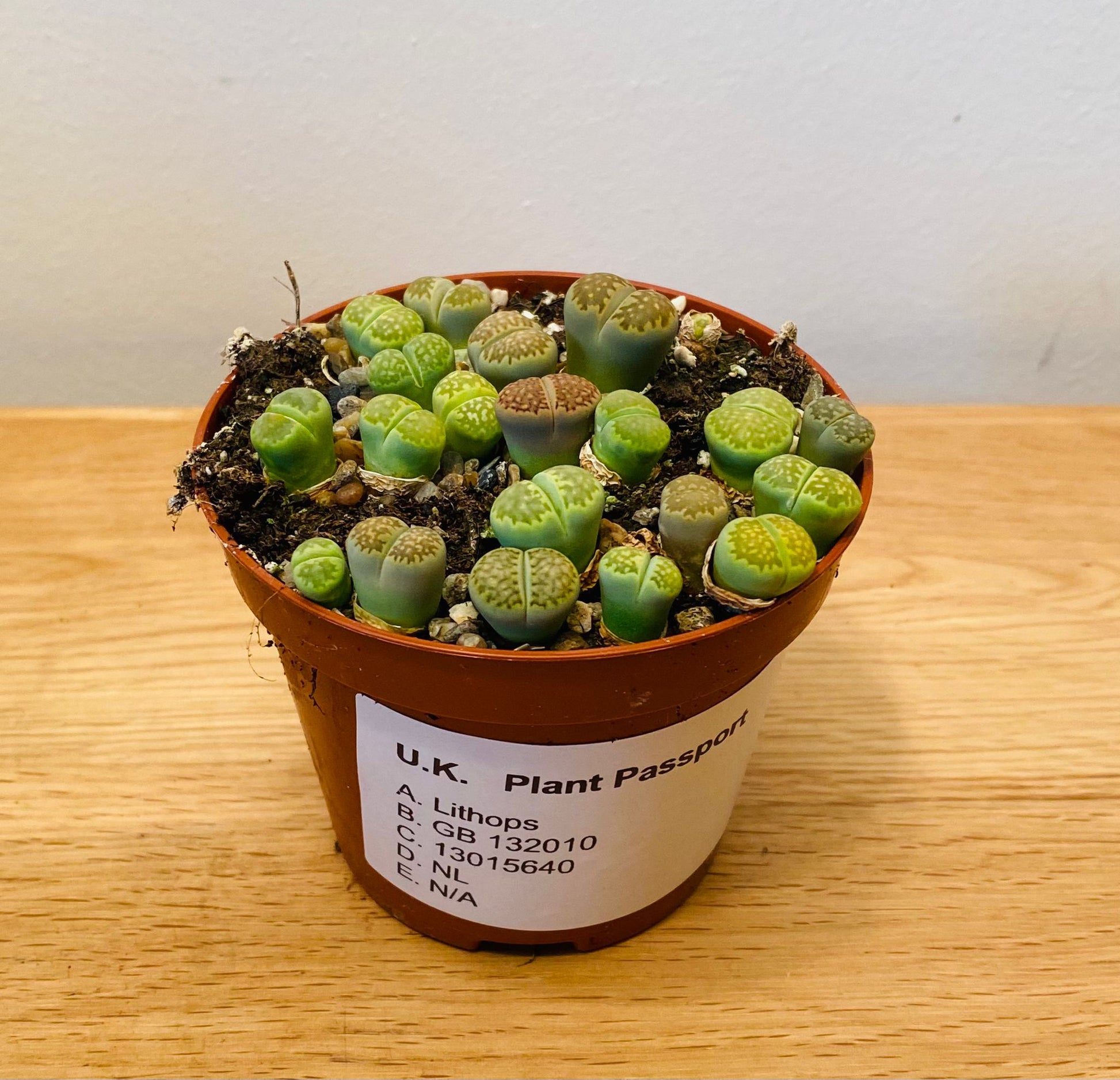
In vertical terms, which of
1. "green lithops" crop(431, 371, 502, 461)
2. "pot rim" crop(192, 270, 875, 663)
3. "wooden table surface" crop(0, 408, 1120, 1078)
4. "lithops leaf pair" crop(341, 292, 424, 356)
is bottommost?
"wooden table surface" crop(0, 408, 1120, 1078)

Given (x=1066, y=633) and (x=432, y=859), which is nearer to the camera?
(x=432, y=859)

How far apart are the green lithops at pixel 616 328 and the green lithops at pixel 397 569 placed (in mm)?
141

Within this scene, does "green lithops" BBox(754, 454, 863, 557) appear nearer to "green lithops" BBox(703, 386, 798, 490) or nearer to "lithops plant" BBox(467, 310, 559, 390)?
"green lithops" BBox(703, 386, 798, 490)

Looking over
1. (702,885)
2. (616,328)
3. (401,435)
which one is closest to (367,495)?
(401,435)

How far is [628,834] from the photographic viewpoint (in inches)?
21.4

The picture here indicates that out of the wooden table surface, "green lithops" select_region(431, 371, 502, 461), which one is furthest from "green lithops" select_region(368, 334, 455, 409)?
the wooden table surface

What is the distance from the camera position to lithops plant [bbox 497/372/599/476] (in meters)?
0.48

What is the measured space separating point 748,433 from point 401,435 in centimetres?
17

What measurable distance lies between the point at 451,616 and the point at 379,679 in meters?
0.04

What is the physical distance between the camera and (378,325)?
55 centimetres

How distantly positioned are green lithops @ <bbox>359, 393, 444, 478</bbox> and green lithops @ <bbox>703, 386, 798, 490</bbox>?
139mm

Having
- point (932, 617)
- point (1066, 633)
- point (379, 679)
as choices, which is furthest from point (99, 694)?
point (1066, 633)

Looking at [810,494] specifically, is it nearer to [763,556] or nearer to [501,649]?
[763,556]

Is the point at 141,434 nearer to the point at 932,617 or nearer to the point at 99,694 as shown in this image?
the point at 99,694
